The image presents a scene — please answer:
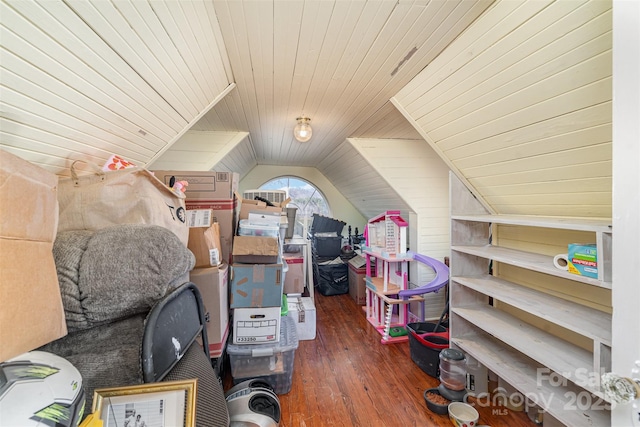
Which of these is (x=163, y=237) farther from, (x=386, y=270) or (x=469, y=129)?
(x=386, y=270)

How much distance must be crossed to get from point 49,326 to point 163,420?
1.11 feet

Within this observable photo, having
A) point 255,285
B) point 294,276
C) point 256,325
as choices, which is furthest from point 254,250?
point 294,276

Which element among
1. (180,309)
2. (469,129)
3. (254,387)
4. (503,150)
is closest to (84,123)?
(180,309)

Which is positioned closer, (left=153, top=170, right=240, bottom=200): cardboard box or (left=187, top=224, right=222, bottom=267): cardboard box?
(left=187, top=224, right=222, bottom=267): cardboard box

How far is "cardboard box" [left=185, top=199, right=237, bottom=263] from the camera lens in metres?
1.90

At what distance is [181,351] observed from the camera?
0.83 m

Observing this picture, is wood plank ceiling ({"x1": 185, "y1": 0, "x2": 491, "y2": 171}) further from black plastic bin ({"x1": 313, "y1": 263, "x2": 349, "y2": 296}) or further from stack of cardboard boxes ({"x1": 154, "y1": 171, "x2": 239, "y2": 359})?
black plastic bin ({"x1": 313, "y1": 263, "x2": 349, "y2": 296})

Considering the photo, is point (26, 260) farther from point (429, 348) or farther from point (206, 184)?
point (429, 348)

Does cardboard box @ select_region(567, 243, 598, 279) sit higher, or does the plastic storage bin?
cardboard box @ select_region(567, 243, 598, 279)

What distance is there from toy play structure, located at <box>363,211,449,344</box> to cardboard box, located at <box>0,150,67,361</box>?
2412mm

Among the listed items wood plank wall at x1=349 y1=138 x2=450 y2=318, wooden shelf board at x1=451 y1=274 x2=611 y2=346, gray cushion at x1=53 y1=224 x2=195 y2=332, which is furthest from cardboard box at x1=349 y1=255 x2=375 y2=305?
gray cushion at x1=53 y1=224 x2=195 y2=332

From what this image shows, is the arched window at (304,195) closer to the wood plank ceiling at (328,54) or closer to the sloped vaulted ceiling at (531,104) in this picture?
the wood plank ceiling at (328,54)
